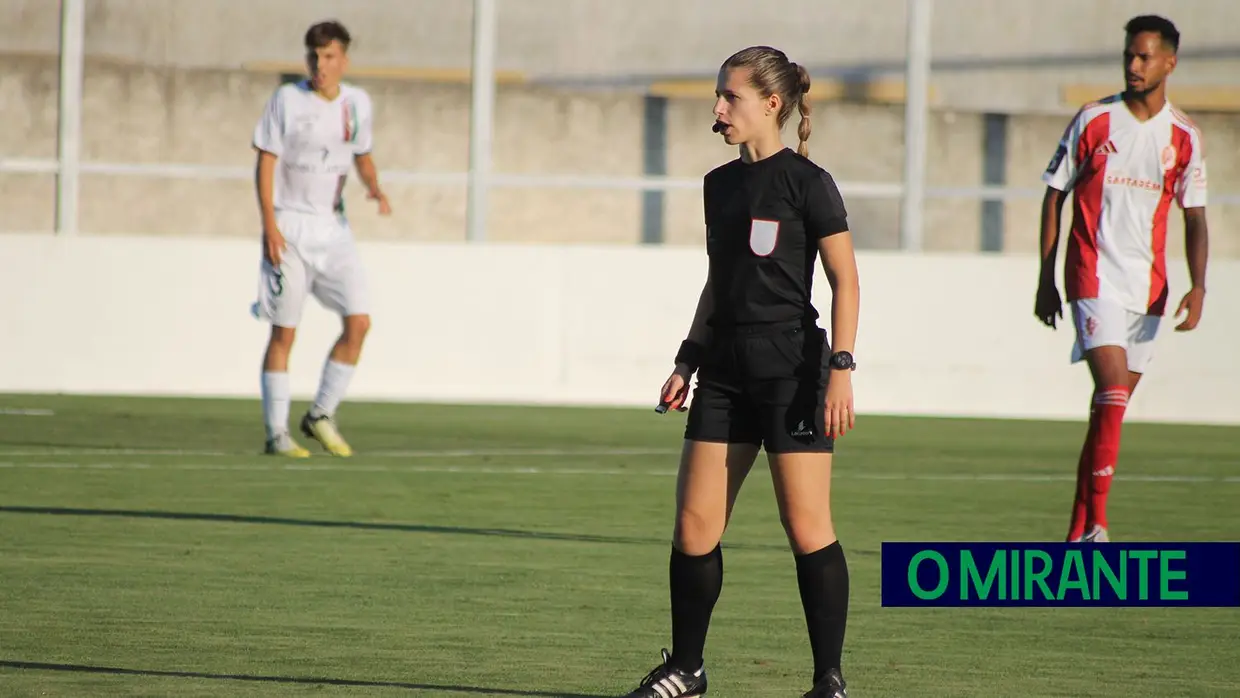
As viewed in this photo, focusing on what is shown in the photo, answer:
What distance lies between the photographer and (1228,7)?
21172 mm

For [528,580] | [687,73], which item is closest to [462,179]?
[687,73]

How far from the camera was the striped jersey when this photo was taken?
8.88 meters

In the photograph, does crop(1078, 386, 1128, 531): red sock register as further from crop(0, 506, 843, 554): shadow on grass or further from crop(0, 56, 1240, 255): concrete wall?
crop(0, 56, 1240, 255): concrete wall

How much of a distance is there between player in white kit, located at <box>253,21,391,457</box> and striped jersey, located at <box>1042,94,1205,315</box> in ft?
14.6

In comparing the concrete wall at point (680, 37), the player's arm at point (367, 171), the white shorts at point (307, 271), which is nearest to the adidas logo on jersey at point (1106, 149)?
the white shorts at point (307, 271)

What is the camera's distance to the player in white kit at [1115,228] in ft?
28.9

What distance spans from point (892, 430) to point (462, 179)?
4141 millimetres

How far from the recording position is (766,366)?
575 cm

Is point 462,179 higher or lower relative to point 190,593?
higher

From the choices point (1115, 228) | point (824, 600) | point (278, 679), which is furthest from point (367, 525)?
point (824, 600)

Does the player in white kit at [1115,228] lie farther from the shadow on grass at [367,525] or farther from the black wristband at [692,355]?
the black wristband at [692,355]

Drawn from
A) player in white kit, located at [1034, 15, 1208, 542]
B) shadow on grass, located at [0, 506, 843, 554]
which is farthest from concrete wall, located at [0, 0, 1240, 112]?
player in white kit, located at [1034, 15, 1208, 542]

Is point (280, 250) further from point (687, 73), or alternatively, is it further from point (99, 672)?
point (687, 73)

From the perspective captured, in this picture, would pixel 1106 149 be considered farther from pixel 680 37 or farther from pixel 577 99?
pixel 680 37
